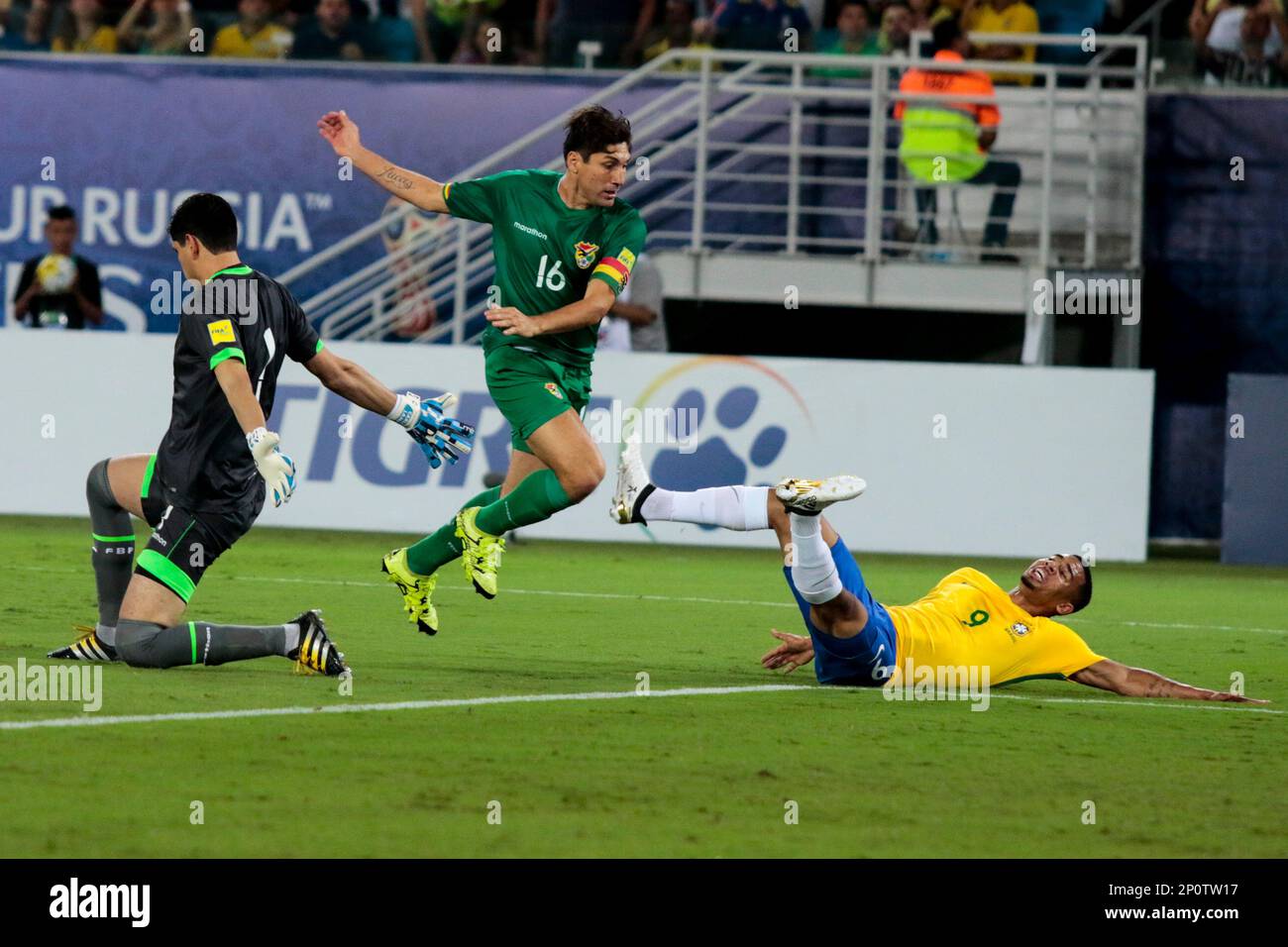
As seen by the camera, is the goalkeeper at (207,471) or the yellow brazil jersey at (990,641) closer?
the goalkeeper at (207,471)

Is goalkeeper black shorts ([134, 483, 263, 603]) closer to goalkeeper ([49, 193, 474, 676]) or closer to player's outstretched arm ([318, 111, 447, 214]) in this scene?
goalkeeper ([49, 193, 474, 676])

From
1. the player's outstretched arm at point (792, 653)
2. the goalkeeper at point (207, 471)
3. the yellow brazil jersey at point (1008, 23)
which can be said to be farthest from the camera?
the yellow brazil jersey at point (1008, 23)

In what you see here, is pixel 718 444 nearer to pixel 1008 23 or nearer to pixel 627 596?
pixel 627 596

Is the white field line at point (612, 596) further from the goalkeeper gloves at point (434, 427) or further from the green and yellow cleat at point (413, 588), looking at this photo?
the goalkeeper gloves at point (434, 427)

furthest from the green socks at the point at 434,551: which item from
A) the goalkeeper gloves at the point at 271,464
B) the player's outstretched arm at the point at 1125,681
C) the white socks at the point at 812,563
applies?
the player's outstretched arm at the point at 1125,681

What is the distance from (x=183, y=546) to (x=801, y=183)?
11.9m

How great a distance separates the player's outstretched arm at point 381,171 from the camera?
9227 mm

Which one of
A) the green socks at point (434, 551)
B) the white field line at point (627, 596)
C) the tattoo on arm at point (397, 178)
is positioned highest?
the tattoo on arm at point (397, 178)

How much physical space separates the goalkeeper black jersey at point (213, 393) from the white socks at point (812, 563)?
217cm

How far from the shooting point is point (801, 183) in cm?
1897

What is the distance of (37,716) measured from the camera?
22.3 ft

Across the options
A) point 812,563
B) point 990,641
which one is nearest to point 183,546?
point 812,563

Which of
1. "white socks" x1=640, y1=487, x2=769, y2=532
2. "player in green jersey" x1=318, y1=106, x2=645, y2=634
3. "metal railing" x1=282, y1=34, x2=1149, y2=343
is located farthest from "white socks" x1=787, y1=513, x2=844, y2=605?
"metal railing" x1=282, y1=34, x2=1149, y2=343
